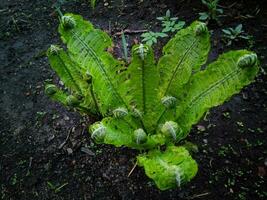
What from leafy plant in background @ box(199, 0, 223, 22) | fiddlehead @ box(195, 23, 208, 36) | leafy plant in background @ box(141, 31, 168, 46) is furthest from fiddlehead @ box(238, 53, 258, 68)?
leafy plant in background @ box(199, 0, 223, 22)

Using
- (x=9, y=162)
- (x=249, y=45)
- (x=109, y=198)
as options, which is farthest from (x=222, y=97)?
(x=9, y=162)

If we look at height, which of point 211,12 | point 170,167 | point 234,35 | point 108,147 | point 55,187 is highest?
point 211,12

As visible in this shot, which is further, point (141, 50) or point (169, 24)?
Result: point (169, 24)

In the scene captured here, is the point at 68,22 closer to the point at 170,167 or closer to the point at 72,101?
the point at 72,101

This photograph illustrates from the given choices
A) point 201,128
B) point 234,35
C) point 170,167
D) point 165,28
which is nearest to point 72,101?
point 170,167

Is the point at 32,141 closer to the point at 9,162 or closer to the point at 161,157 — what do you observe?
the point at 9,162

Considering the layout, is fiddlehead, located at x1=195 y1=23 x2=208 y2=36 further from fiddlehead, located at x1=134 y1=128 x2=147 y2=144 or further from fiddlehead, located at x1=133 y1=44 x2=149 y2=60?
fiddlehead, located at x1=134 y1=128 x2=147 y2=144

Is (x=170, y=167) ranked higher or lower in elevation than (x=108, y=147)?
higher
